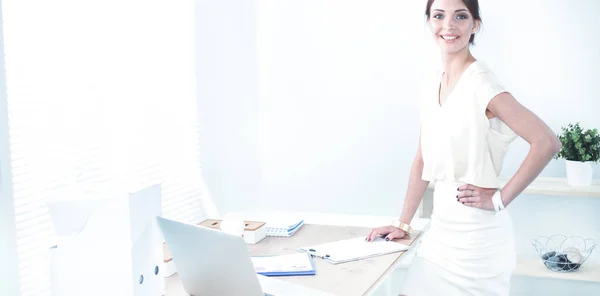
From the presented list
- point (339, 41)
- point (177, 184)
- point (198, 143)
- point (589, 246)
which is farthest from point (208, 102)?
point (589, 246)

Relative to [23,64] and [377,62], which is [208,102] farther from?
[23,64]

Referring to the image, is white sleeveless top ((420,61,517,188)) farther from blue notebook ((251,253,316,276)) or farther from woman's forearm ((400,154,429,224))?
blue notebook ((251,253,316,276))

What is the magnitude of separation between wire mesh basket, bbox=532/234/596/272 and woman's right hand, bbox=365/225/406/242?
3.56 feet

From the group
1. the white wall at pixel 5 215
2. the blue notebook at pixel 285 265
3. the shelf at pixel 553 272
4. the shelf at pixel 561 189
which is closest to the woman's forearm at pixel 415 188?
the blue notebook at pixel 285 265

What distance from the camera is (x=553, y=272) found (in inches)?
119

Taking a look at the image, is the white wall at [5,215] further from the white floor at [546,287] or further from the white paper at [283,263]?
the white floor at [546,287]

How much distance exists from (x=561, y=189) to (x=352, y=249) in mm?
1270

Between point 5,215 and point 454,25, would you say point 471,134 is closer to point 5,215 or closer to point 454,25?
point 454,25

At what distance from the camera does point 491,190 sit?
2.13 meters

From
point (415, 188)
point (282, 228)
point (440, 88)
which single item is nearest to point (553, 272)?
point (415, 188)

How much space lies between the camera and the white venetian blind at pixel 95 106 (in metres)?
2.25

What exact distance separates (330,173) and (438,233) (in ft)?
5.36

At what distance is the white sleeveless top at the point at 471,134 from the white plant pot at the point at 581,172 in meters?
1.03

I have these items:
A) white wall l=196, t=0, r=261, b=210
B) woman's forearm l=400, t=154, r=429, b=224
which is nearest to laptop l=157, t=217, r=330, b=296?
woman's forearm l=400, t=154, r=429, b=224
